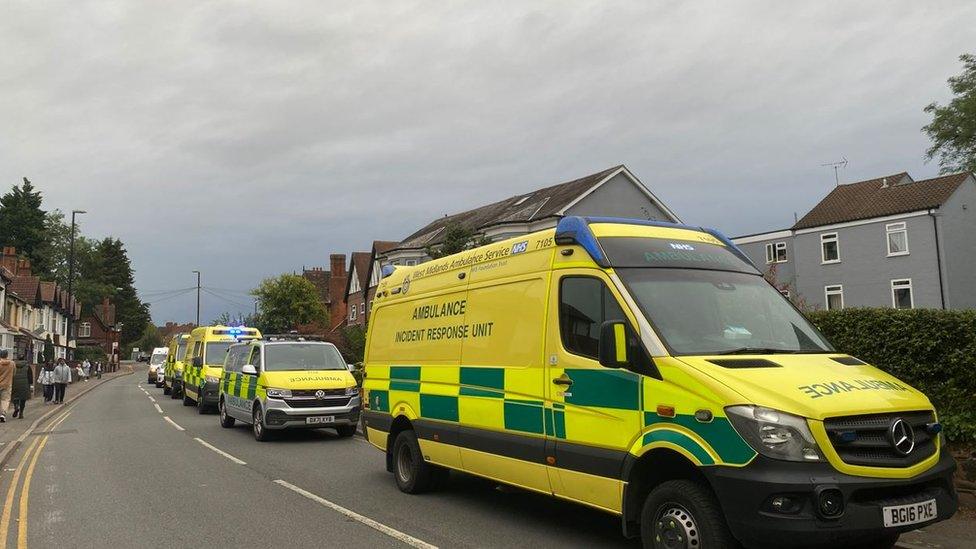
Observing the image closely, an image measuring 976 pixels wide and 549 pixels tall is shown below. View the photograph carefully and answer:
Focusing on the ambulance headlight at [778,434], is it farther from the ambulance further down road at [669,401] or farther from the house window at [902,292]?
the house window at [902,292]

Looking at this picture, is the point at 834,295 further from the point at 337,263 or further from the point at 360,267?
the point at 337,263

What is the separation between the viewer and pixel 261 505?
771 cm

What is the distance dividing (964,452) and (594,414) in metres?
3.97

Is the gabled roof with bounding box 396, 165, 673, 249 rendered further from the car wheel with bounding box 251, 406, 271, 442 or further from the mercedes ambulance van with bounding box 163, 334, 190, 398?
the car wheel with bounding box 251, 406, 271, 442

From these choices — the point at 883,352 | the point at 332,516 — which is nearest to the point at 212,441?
the point at 332,516

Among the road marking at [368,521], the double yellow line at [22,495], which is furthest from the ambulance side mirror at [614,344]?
the double yellow line at [22,495]

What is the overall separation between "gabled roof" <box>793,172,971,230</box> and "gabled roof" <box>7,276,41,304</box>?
49239mm

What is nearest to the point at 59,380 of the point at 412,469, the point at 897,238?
the point at 412,469

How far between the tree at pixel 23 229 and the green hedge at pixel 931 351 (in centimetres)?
9376

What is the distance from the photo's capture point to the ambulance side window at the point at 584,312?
5543 millimetres

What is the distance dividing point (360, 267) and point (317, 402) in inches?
1693

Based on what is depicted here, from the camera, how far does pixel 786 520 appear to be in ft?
13.8

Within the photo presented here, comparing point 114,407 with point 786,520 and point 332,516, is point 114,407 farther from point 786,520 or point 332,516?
point 786,520

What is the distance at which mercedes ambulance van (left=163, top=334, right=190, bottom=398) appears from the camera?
26734 millimetres
